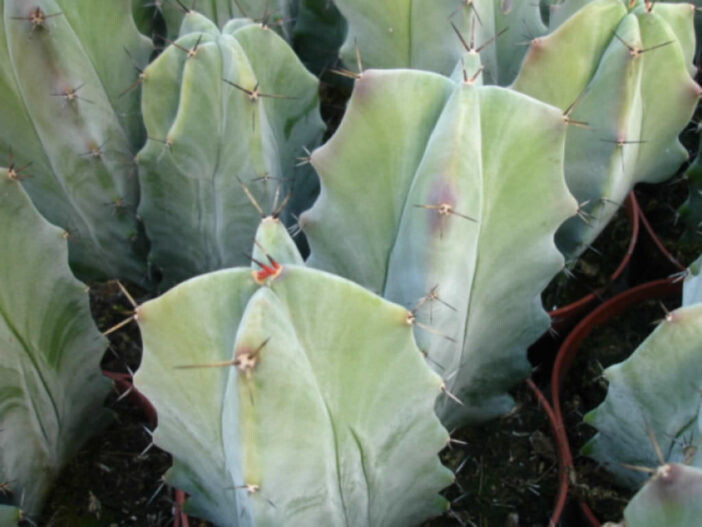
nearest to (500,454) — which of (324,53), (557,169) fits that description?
(557,169)

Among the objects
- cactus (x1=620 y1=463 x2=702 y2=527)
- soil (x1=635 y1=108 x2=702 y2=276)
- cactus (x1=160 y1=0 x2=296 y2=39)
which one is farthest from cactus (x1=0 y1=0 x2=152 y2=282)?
soil (x1=635 y1=108 x2=702 y2=276)

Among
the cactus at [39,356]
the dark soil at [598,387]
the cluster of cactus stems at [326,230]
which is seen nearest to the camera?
the cluster of cactus stems at [326,230]

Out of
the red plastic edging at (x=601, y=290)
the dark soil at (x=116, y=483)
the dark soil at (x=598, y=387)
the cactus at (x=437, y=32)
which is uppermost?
the cactus at (x=437, y=32)

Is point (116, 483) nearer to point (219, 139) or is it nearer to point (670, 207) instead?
point (219, 139)

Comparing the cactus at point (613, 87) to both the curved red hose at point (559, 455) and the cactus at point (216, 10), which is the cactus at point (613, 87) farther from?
the cactus at point (216, 10)

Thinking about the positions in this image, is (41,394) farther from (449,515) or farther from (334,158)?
(449,515)

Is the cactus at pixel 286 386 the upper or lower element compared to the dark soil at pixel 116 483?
upper

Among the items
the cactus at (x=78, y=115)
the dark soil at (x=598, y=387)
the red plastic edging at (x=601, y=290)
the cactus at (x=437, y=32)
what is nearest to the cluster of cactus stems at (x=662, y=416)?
the dark soil at (x=598, y=387)

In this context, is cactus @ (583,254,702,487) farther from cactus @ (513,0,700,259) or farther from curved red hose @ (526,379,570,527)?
cactus @ (513,0,700,259)
